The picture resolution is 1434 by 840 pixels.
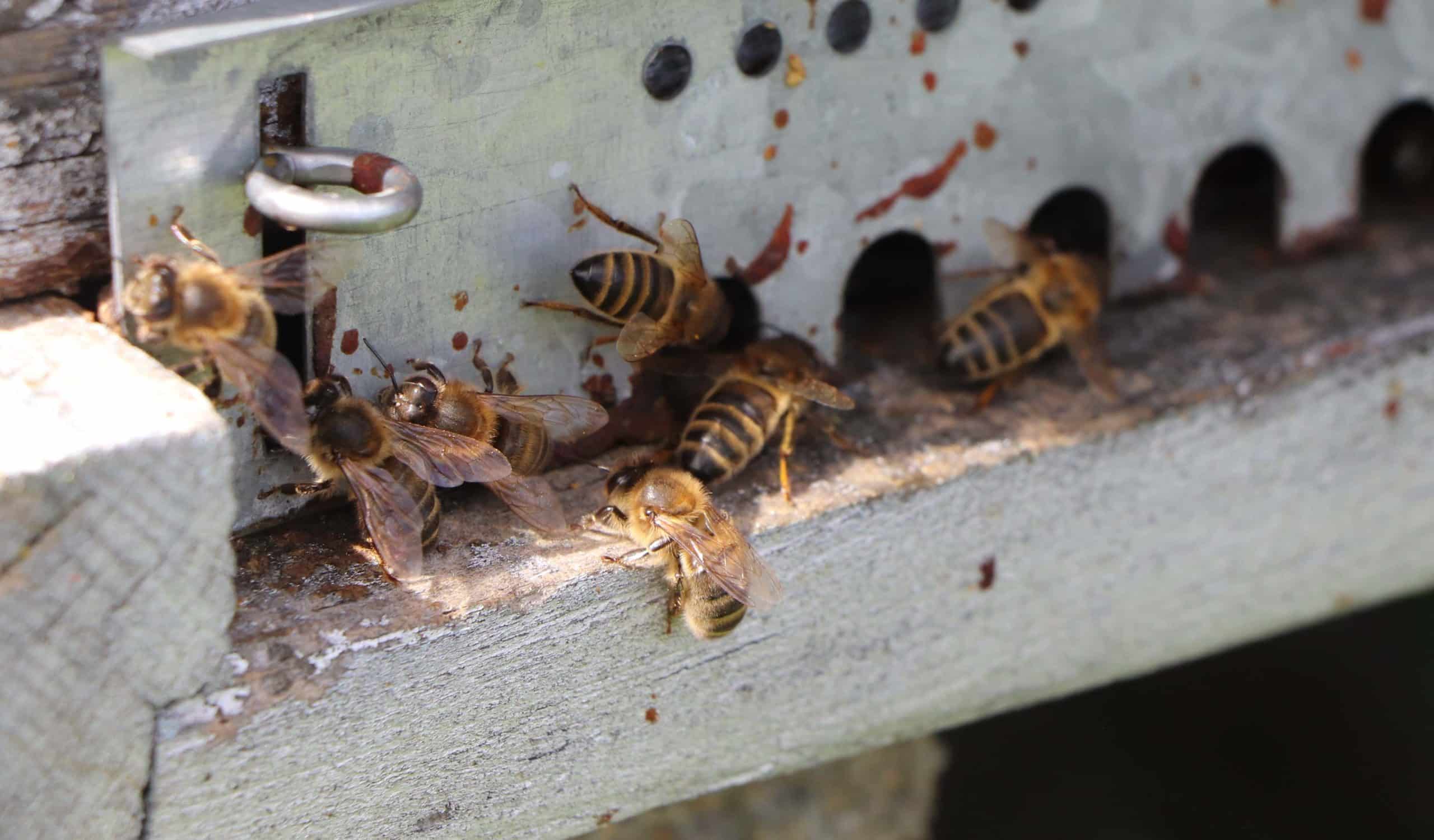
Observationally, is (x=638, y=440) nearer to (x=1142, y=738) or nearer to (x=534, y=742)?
(x=534, y=742)

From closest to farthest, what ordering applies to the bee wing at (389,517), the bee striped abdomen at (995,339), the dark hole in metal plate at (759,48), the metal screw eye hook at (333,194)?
the metal screw eye hook at (333,194)
the bee wing at (389,517)
the dark hole in metal plate at (759,48)
the bee striped abdomen at (995,339)

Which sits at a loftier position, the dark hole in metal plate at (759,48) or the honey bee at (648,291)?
the dark hole in metal plate at (759,48)

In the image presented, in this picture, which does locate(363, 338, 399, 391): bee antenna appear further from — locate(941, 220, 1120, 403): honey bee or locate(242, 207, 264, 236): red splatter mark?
locate(941, 220, 1120, 403): honey bee

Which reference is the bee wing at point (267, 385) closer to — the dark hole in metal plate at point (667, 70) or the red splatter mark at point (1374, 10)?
the dark hole in metal plate at point (667, 70)

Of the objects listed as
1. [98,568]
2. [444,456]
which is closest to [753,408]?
[444,456]

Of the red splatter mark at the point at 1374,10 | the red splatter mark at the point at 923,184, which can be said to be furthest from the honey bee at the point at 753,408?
the red splatter mark at the point at 1374,10

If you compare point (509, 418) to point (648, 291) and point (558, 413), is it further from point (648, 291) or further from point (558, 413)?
point (648, 291)
